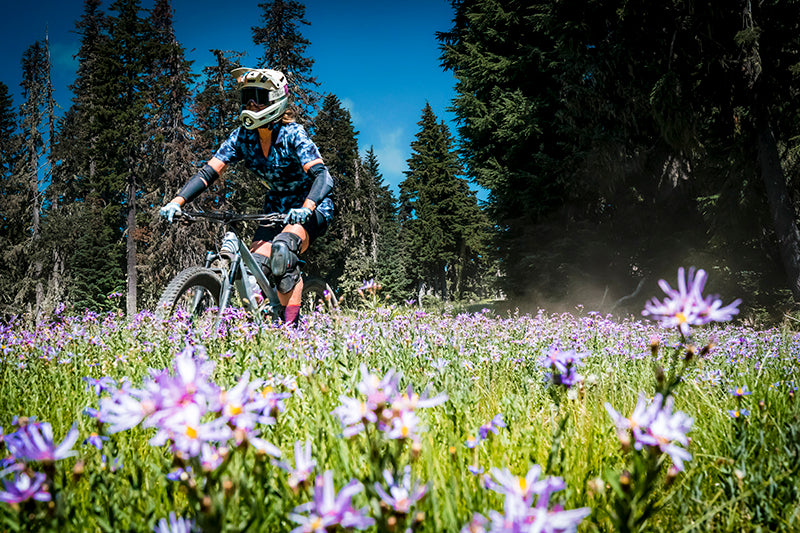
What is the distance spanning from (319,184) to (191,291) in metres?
2.00

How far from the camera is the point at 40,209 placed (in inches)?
934

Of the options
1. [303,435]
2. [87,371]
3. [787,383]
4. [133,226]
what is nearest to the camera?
[303,435]

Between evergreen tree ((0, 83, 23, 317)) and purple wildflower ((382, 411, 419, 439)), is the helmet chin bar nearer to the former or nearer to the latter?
purple wildflower ((382, 411, 419, 439))

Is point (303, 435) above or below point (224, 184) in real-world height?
below

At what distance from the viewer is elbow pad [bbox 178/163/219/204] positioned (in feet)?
15.7

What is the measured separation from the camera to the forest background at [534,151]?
8.66 metres

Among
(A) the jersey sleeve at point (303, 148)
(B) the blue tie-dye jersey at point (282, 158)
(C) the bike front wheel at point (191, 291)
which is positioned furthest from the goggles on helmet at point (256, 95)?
(C) the bike front wheel at point (191, 291)

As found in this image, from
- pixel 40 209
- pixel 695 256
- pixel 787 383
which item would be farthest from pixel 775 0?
pixel 40 209

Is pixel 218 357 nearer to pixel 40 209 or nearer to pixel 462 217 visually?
pixel 40 209

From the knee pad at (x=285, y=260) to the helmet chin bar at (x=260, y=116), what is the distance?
1429 mm

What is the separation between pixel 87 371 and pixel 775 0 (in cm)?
1189

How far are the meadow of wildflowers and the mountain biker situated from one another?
1.56 metres

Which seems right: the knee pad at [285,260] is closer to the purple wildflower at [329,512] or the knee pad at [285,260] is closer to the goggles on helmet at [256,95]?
the goggles on helmet at [256,95]

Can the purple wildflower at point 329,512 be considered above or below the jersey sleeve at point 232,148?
below
